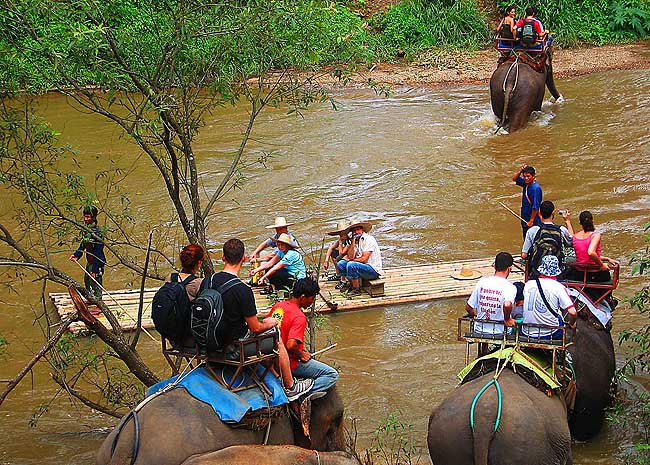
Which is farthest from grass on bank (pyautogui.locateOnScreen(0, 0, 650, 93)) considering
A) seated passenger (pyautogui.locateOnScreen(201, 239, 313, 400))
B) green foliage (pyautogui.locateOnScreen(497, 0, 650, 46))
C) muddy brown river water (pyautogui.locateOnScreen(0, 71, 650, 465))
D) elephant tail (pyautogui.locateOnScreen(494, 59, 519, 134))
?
green foliage (pyautogui.locateOnScreen(497, 0, 650, 46))

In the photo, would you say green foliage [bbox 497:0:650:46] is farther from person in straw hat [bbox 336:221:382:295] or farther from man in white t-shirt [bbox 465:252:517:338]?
man in white t-shirt [bbox 465:252:517:338]

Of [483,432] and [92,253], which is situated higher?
[483,432]

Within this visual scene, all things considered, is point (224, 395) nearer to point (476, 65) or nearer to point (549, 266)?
point (549, 266)

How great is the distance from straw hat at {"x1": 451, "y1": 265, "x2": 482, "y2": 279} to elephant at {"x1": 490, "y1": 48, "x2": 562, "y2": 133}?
7104mm

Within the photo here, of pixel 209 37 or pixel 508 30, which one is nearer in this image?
pixel 209 37

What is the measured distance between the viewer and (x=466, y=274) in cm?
1220

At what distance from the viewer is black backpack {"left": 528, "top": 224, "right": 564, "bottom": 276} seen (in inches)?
321

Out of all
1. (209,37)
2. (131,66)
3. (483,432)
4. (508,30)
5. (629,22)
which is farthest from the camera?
(629,22)

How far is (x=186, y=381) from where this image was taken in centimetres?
603

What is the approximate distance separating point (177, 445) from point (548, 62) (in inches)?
619

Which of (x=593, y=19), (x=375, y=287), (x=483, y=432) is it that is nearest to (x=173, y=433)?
(x=483, y=432)

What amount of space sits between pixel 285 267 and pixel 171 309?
5.57 m

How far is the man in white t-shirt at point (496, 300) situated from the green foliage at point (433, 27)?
20.7 metres

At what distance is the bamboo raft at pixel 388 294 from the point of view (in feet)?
37.1
